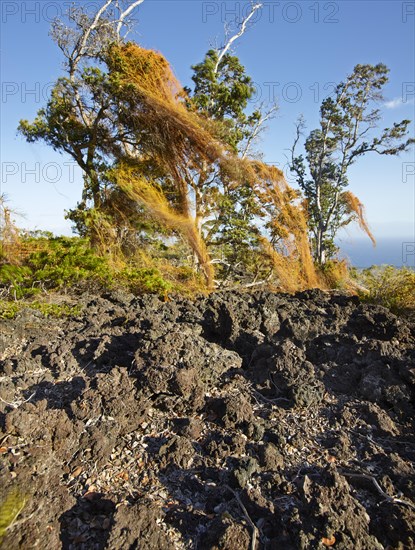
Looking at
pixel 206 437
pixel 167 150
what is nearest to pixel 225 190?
pixel 167 150

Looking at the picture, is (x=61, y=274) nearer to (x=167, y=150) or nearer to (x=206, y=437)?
(x=167, y=150)

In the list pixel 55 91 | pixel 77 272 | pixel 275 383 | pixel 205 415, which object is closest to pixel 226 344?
pixel 275 383

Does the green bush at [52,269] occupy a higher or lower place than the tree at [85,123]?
lower

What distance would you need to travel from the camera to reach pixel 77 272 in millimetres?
5145

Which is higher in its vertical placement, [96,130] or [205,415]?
[96,130]

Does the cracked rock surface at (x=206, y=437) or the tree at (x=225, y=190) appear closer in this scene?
the cracked rock surface at (x=206, y=437)

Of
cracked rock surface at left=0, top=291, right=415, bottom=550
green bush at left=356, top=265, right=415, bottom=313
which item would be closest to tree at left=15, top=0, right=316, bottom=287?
green bush at left=356, top=265, right=415, bottom=313

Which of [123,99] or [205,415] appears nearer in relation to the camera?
[205,415]

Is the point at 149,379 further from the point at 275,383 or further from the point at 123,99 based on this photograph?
the point at 123,99

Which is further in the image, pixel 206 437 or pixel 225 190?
pixel 225 190

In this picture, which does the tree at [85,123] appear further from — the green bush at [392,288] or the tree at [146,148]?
the green bush at [392,288]

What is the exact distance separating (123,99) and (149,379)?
6019 millimetres

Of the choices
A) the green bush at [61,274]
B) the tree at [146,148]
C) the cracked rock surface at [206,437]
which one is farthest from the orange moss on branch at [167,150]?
the cracked rock surface at [206,437]

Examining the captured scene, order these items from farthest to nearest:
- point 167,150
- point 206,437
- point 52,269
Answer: point 167,150, point 52,269, point 206,437
